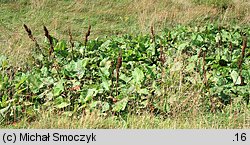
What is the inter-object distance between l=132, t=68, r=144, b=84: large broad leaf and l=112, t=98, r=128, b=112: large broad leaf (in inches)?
13.6

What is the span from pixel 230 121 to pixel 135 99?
931mm

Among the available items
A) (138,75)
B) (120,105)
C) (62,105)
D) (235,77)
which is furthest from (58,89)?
(235,77)

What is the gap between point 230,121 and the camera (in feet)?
14.3

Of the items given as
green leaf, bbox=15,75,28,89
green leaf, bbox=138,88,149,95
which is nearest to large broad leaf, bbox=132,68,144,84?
green leaf, bbox=138,88,149,95

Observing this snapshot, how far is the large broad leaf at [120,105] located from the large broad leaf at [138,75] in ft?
1.13

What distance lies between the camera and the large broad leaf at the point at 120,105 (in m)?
→ 4.50

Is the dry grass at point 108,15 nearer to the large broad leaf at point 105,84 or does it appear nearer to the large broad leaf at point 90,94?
the large broad leaf at point 105,84

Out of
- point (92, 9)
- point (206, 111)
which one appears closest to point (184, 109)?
point (206, 111)

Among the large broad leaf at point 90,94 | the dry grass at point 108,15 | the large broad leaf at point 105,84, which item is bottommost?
the large broad leaf at point 90,94

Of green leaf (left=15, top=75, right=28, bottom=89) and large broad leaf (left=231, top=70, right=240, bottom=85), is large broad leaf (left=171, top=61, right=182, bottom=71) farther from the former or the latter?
green leaf (left=15, top=75, right=28, bottom=89)

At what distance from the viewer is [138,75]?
4898 millimetres

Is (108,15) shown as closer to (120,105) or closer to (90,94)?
(90,94)

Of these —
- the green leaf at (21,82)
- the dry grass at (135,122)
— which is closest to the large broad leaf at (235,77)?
the dry grass at (135,122)

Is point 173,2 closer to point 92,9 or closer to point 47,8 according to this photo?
point 92,9
